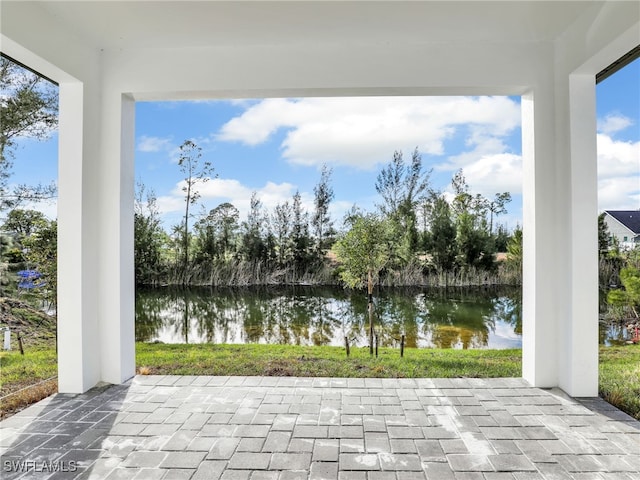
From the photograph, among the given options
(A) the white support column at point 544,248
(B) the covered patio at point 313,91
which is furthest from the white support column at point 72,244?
(A) the white support column at point 544,248

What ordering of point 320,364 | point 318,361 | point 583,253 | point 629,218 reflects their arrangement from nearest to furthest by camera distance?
point 583,253 < point 629,218 < point 320,364 < point 318,361

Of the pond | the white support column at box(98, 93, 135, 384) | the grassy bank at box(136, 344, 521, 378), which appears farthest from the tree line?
the white support column at box(98, 93, 135, 384)

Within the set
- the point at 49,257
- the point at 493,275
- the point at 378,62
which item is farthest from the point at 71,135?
the point at 493,275

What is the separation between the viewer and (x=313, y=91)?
148 inches

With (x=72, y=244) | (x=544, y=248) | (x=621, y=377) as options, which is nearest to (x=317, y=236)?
(x=544, y=248)

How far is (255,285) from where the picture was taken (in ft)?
20.0

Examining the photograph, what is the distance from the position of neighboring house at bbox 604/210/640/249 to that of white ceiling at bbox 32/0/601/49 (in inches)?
74.6

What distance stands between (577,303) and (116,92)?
440 centimetres

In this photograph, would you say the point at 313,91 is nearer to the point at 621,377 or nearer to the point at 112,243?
the point at 112,243

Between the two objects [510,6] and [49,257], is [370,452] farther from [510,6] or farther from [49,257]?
[49,257]

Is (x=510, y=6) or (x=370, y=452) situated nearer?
(x=370, y=452)

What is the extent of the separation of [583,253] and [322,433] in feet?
8.30

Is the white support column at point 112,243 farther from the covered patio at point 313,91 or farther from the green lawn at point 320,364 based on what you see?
the green lawn at point 320,364

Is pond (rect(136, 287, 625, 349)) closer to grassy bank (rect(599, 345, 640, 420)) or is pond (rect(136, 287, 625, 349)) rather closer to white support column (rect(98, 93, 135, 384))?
grassy bank (rect(599, 345, 640, 420))
